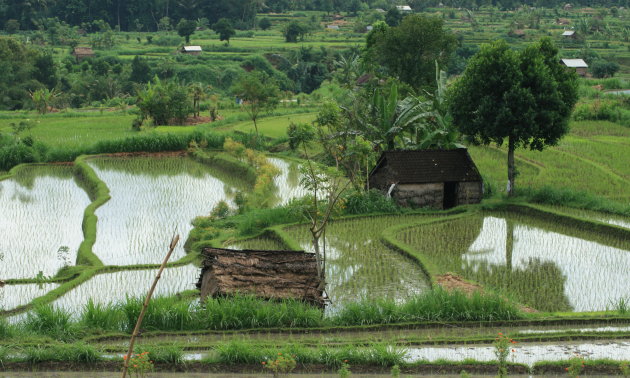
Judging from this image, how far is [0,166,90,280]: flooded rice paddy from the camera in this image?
14.7m

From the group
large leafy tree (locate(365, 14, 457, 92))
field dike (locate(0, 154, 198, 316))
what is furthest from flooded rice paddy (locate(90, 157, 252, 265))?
large leafy tree (locate(365, 14, 457, 92))

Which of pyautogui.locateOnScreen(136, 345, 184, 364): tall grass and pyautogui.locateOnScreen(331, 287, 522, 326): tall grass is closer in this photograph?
pyautogui.locateOnScreen(136, 345, 184, 364): tall grass

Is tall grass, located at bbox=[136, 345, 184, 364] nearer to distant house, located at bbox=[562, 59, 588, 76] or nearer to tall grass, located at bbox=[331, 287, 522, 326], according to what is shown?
tall grass, located at bbox=[331, 287, 522, 326]

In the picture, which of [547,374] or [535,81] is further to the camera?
[535,81]

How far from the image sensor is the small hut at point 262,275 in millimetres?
11477

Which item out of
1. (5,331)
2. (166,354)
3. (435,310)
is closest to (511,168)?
(435,310)

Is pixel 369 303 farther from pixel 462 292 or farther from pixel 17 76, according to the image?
pixel 17 76

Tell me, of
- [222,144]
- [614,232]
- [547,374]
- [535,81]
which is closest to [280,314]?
[547,374]

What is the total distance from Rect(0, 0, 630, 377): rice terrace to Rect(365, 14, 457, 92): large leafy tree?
8 cm

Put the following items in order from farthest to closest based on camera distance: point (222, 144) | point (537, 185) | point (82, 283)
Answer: point (222, 144) < point (537, 185) < point (82, 283)

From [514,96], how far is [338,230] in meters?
4.58

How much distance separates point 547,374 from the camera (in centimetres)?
926

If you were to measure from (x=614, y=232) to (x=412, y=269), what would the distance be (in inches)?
168

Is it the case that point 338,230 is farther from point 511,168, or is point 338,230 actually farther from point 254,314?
point 254,314
